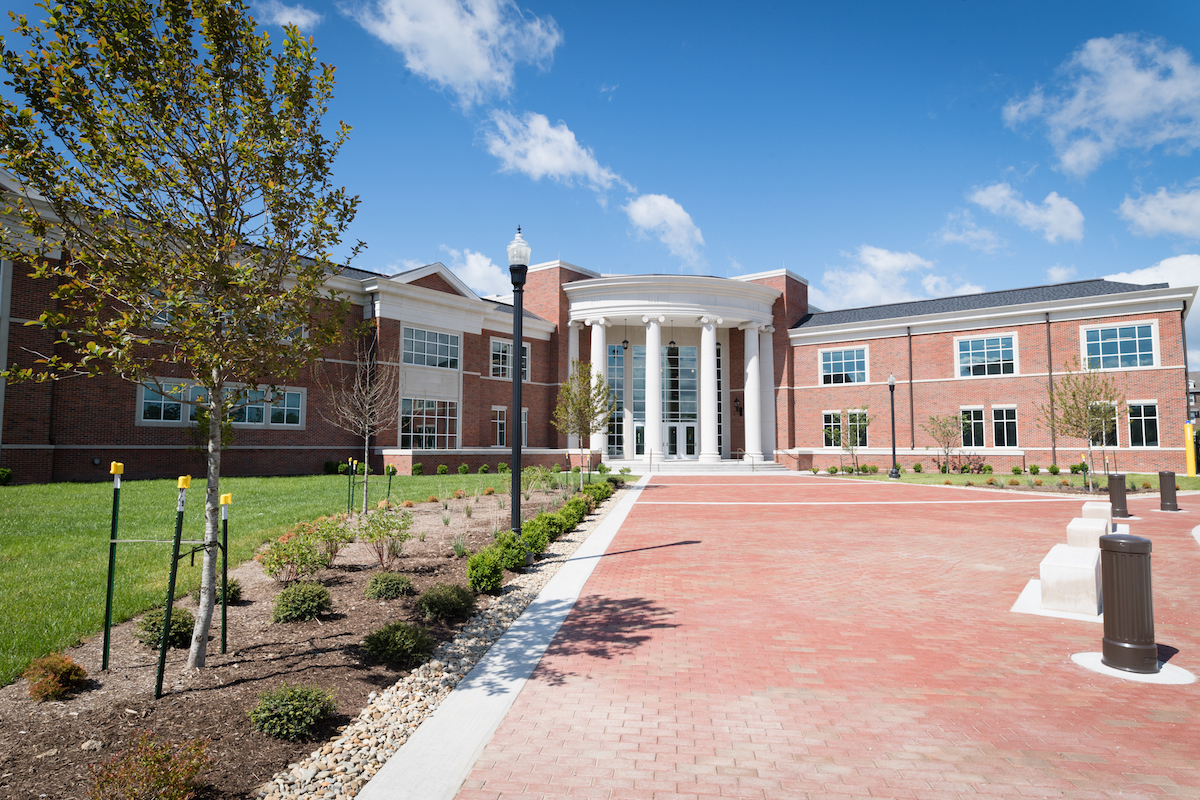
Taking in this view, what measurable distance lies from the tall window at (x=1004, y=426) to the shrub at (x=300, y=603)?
114ft

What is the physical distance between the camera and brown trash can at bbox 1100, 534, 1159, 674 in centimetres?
527

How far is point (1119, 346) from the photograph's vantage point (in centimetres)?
2970

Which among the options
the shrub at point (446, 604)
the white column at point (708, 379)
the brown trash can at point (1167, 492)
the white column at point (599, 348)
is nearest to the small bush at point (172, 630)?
the shrub at point (446, 604)

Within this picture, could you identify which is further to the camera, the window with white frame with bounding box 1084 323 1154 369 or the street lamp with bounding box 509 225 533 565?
the window with white frame with bounding box 1084 323 1154 369

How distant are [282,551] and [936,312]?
35.4 m

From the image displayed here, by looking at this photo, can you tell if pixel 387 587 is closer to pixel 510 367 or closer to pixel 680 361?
pixel 510 367

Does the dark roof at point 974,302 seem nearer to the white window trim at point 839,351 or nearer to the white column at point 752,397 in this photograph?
the white window trim at point 839,351

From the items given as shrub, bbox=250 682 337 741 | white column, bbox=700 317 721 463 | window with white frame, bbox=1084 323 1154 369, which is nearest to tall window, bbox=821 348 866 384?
white column, bbox=700 317 721 463

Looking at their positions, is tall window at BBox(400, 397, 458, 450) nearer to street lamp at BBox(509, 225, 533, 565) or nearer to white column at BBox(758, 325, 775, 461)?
white column at BBox(758, 325, 775, 461)

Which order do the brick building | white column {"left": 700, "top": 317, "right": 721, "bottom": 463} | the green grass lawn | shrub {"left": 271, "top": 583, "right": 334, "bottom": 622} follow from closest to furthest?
the green grass lawn → shrub {"left": 271, "top": 583, "right": 334, "bottom": 622} → the brick building → white column {"left": 700, "top": 317, "right": 721, "bottom": 463}

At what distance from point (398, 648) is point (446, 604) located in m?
1.38

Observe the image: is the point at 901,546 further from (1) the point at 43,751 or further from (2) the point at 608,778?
(1) the point at 43,751

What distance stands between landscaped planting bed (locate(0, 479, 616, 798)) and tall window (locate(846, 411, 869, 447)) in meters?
31.8

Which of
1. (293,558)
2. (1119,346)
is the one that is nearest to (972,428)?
(1119,346)
